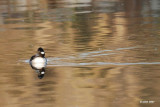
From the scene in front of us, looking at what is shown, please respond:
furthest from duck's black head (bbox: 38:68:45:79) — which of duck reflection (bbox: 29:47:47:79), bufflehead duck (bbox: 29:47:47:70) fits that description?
bufflehead duck (bbox: 29:47:47:70)

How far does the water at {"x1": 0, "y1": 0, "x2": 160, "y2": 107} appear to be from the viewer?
9.56m

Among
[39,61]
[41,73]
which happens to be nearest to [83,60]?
[39,61]

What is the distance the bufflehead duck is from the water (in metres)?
0.12

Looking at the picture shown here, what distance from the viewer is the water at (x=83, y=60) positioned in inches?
376

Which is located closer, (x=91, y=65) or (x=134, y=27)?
(x=91, y=65)

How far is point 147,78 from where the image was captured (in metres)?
10.9

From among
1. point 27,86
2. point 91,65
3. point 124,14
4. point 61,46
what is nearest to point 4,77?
point 27,86

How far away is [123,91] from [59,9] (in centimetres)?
1752

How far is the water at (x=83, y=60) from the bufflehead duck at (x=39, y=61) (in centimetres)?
12

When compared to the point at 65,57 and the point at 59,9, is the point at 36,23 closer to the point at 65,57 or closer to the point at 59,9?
the point at 59,9

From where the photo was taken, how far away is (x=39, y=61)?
40.8ft

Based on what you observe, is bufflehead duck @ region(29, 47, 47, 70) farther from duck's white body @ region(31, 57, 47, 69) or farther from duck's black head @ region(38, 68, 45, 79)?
duck's black head @ region(38, 68, 45, 79)

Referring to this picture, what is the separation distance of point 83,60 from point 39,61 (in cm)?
101

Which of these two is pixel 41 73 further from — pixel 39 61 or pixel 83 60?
pixel 83 60
